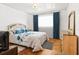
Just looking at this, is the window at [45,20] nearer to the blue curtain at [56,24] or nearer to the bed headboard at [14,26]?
the blue curtain at [56,24]

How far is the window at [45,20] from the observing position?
81.7 inches

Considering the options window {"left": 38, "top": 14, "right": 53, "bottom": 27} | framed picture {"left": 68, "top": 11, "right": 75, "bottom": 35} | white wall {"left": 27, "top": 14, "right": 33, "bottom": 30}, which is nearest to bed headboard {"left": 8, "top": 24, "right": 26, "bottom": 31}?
white wall {"left": 27, "top": 14, "right": 33, "bottom": 30}

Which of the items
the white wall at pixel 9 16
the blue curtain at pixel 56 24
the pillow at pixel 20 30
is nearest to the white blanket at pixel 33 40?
the pillow at pixel 20 30

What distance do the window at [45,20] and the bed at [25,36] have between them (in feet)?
0.53

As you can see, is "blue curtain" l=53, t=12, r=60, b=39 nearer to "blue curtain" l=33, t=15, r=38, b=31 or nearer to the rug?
the rug

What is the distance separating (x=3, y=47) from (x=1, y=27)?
1.51 ft

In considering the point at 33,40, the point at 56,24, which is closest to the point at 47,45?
the point at 33,40

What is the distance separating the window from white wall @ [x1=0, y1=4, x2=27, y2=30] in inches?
11.4

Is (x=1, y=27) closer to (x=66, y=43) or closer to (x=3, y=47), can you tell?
(x=3, y=47)

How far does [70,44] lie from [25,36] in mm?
945

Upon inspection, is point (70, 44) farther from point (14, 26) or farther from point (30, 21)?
point (14, 26)

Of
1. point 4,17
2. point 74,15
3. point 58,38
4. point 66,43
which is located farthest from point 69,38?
point 4,17

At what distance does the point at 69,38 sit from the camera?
245 cm

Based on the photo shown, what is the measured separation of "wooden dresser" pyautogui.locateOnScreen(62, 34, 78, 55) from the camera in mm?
2332
